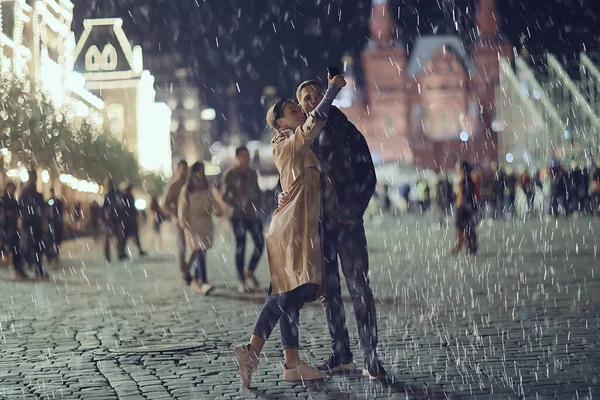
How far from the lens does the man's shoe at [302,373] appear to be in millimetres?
5949

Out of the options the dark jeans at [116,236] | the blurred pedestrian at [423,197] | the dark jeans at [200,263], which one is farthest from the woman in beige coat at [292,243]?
the blurred pedestrian at [423,197]

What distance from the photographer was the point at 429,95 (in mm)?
126750

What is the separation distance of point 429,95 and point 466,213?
361ft

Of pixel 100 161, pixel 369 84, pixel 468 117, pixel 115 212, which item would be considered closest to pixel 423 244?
pixel 115 212

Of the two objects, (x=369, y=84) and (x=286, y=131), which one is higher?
(x=369, y=84)

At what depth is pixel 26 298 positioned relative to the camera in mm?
12406

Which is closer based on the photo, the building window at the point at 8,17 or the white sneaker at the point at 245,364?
the white sneaker at the point at 245,364

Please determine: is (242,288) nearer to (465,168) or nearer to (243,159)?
(243,159)

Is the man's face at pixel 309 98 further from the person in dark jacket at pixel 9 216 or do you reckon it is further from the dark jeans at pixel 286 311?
the person in dark jacket at pixel 9 216

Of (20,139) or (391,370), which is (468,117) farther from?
(391,370)

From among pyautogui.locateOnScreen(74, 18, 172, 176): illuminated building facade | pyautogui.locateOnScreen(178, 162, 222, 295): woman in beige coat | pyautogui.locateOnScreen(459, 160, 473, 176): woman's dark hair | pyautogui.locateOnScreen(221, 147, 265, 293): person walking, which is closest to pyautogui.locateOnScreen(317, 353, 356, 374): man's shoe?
pyautogui.locateOnScreen(221, 147, 265, 293): person walking

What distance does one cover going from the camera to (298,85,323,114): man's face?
6.10 m

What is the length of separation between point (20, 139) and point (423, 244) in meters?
17.6

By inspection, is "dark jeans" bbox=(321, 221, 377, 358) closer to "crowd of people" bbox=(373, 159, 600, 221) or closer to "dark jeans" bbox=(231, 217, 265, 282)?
"dark jeans" bbox=(231, 217, 265, 282)
